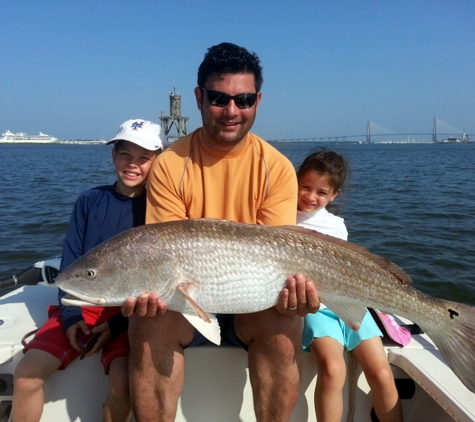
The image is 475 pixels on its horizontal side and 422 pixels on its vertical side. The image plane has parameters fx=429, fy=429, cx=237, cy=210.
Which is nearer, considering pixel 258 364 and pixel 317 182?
pixel 258 364

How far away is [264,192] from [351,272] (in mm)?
989

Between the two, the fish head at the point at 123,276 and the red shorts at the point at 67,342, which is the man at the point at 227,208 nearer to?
the fish head at the point at 123,276

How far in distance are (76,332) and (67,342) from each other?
10cm

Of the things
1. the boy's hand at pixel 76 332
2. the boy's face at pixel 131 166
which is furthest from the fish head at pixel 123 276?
the boy's face at pixel 131 166

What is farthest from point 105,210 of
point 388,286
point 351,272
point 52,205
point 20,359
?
point 52,205

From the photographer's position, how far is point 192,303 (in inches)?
105

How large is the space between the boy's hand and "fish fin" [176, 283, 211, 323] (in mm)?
970

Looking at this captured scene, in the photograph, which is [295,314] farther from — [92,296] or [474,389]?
[92,296]

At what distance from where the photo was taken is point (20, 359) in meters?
3.22


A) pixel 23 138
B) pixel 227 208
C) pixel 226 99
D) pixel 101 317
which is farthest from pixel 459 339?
pixel 23 138

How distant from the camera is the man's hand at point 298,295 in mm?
2754

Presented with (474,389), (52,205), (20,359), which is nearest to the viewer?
(474,389)

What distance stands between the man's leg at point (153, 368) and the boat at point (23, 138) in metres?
158

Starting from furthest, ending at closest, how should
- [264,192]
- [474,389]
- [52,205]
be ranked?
[52,205], [264,192], [474,389]
